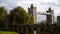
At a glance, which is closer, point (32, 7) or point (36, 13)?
point (36, 13)

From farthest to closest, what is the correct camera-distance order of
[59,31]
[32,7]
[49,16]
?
[32,7] < [49,16] < [59,31]

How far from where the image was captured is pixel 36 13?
115938mm

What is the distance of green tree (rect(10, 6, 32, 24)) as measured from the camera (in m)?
75.3

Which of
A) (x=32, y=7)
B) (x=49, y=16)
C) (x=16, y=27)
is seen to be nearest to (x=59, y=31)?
(x=16, y=27)

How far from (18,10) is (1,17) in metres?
7.18

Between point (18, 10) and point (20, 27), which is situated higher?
point (18, 10)

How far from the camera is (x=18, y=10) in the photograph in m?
79.0

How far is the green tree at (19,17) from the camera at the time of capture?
75312 mm

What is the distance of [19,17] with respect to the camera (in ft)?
247

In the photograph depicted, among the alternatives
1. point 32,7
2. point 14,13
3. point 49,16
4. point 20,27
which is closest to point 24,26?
point 20,27

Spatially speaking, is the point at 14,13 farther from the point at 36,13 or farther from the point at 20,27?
the point at 36,13

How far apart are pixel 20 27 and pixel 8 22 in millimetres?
5912

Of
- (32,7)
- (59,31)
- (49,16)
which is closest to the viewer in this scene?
(59,31)

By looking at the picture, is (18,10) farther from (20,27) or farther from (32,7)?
(32,7)
